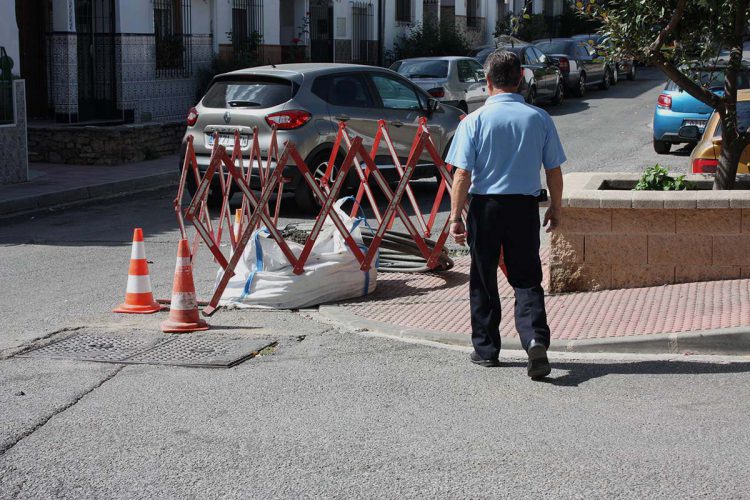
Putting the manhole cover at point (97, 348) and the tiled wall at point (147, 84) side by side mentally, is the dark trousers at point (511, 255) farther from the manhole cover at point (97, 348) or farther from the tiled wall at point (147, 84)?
the tiled wall at point (147, 84)

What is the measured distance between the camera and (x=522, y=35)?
4153cm

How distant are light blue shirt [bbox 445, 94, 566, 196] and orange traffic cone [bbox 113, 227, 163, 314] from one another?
9.75 ft

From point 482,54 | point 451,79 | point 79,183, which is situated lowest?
point 79,183

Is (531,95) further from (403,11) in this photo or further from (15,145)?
(15,145)

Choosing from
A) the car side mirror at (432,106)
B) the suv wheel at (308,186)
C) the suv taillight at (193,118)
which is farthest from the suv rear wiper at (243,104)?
the car side mirror at (432,106)

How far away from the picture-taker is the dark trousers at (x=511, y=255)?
20.9 feet

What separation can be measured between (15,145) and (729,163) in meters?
10.9

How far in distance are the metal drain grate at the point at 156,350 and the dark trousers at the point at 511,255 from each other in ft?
5.16

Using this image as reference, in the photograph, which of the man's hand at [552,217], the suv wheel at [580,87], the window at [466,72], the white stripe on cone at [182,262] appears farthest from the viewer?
the suv wheel at [580,87]

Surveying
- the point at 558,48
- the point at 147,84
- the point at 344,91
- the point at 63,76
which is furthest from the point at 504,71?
the point at 558,48

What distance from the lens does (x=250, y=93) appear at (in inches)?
531

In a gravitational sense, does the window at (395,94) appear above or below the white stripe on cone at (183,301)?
above

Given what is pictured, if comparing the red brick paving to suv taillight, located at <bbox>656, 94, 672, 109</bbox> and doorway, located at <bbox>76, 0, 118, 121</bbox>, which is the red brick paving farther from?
doorway, located at <bbox>76, 0, 118, 121</bbox>

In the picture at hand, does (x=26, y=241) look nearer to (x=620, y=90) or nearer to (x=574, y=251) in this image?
(x=574, y=251)
